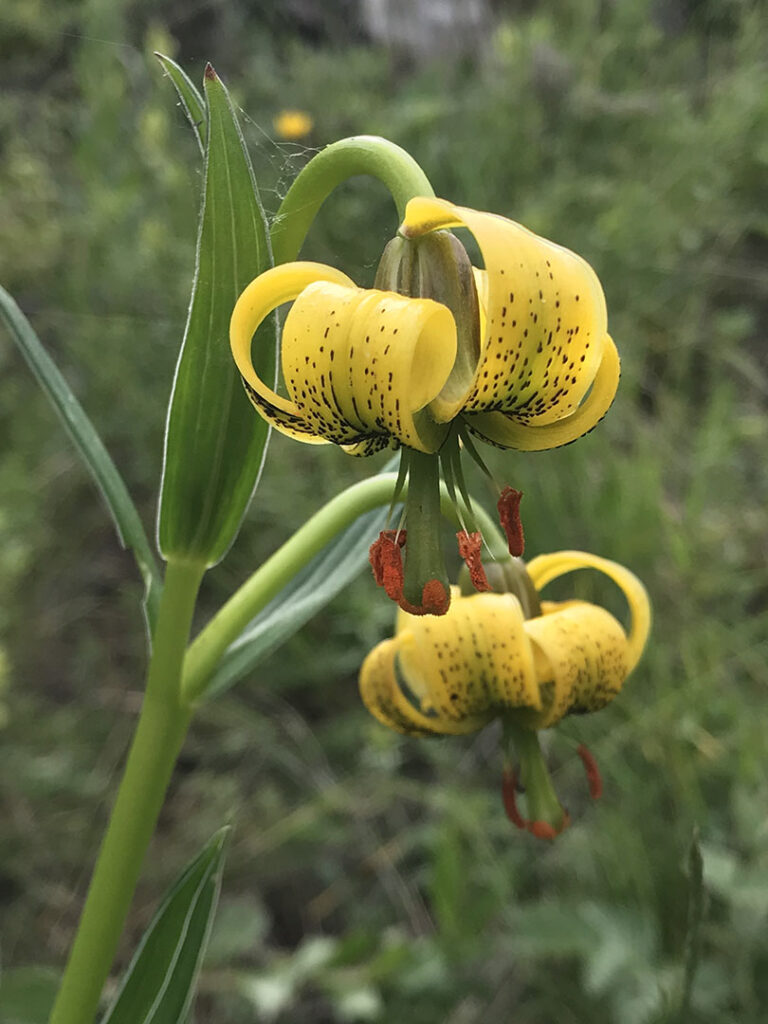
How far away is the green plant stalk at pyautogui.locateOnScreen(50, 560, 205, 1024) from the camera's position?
1.80ft

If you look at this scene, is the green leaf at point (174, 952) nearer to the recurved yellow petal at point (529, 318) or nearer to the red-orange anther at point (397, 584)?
the red-orange anther at point (397, 584)

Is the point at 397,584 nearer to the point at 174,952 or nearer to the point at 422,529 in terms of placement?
the point at 422,529

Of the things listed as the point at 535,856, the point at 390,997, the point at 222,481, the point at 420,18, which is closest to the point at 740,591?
the point at 535,856

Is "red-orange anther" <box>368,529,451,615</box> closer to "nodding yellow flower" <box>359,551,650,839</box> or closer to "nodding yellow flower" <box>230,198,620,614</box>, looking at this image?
"nodding yellow flower" <box>230,198,620,614</box>

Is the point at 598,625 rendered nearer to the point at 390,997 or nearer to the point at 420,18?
the point at 390,997

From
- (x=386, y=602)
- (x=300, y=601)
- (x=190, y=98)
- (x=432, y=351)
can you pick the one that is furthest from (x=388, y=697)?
(x=386, y=602)

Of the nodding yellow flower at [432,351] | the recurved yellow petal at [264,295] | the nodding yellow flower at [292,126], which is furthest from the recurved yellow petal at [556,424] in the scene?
the nodding yellow flower at [292,126]

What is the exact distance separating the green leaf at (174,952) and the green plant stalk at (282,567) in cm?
Answer: 11

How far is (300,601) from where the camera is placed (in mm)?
643

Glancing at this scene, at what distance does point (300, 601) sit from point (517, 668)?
0.17 meters

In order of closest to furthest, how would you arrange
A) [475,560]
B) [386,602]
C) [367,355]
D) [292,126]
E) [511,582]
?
[367,355]
[475,560]
[511,582]
[386,602]
[292,126]

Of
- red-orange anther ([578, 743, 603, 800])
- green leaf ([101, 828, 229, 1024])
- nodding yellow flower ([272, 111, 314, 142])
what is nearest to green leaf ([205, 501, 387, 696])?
green leaf ([101, 828, 229, 1024])

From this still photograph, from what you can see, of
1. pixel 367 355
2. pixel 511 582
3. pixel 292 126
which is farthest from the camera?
pixel 292 126

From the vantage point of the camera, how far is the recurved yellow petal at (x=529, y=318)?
1.26 feet
